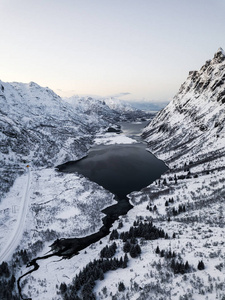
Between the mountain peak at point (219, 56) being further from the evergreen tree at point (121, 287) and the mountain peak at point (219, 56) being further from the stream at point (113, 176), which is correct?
the evergreen tree at point (121, 287)

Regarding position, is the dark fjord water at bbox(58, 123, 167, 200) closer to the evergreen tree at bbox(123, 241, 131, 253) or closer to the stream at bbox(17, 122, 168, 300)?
the stream at bbox(17, 122, 168, 300)

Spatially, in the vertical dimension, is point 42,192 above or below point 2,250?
above

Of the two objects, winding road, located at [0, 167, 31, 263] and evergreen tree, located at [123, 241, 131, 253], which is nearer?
evergreen tree, located at [123, 241, 131, 253]

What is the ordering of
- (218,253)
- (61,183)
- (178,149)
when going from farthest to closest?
(178,149) → (61,183) → (218,253)

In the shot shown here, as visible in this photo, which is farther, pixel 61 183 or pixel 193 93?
pixel 193 93

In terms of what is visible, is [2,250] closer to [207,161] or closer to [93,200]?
[93,200]

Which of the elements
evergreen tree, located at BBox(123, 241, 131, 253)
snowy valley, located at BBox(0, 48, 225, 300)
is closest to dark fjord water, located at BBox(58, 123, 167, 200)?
snowy valley, located at BBox(0, 48, 225, 300)

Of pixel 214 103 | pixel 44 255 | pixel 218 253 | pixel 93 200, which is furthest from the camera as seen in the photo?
pixel 214 103

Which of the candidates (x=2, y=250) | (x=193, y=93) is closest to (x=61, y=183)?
(x=2, y=250)
